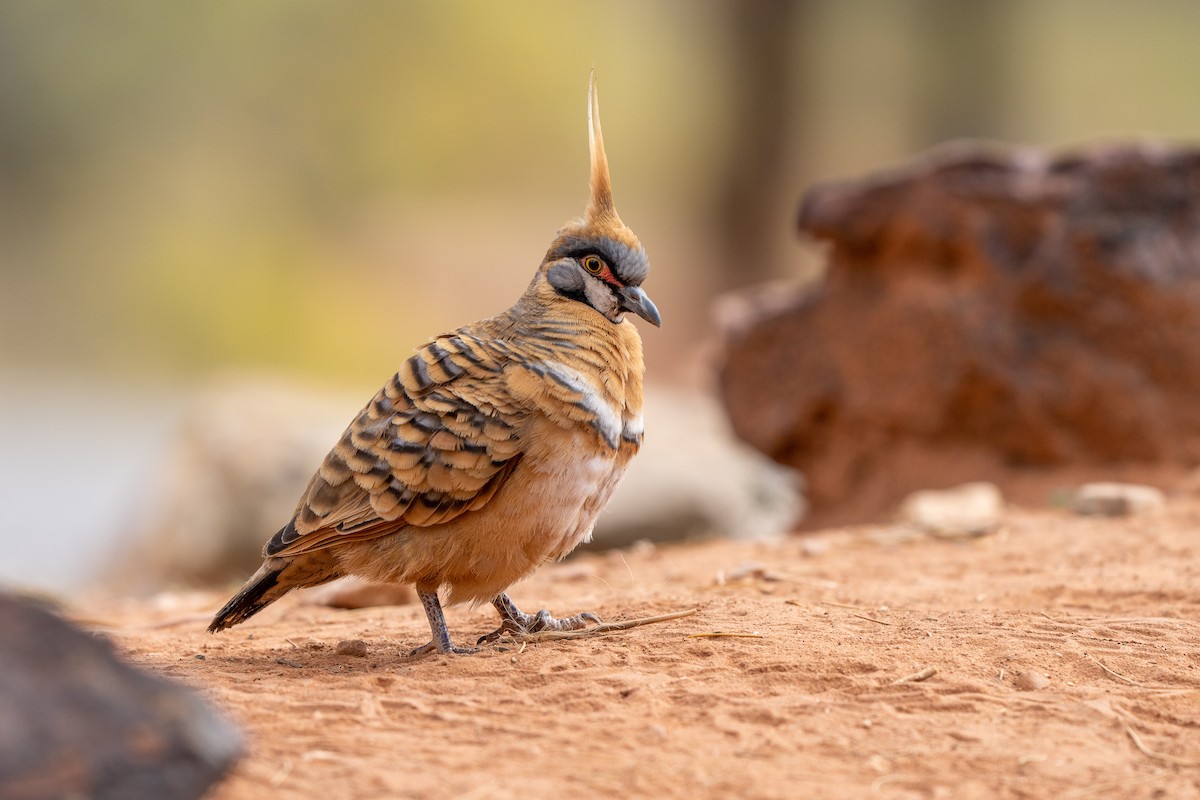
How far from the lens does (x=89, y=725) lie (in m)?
2.39

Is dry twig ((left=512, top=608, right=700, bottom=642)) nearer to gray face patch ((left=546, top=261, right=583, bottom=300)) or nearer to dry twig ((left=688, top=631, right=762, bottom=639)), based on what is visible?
dry twig ((left=688, top=631, right=762, bottom=639))

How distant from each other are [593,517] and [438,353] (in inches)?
31.4

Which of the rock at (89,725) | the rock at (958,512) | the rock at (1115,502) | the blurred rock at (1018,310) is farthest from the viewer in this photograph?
the blurred rock at (1018,310)

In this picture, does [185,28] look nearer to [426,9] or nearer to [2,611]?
[426,9]

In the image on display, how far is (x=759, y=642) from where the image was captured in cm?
387

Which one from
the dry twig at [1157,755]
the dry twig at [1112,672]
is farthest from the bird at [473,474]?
the dry twig at [1157,755]

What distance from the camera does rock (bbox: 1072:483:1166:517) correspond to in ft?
21.0

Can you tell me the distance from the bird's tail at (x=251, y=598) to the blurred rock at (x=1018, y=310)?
504 centimetres

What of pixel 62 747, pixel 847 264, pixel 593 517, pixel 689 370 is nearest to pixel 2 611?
pixel 62 747

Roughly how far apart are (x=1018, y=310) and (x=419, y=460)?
4.99 meters

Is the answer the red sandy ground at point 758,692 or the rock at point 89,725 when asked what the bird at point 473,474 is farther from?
the rock at point 89,725

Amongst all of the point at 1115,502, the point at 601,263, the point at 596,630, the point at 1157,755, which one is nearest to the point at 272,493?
the point at 601,263

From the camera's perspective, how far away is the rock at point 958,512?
6.22 m

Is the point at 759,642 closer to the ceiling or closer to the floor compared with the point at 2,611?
closer to the floor
